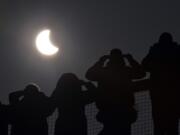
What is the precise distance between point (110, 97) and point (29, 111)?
0.85m

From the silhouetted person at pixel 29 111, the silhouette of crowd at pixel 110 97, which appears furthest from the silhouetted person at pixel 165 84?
the silhouetted person at pixel 29 111

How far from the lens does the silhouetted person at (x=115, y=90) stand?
5832 mm

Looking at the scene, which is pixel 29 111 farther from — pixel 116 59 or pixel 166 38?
pixel 166 38

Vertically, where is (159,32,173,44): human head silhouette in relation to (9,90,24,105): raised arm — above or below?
above

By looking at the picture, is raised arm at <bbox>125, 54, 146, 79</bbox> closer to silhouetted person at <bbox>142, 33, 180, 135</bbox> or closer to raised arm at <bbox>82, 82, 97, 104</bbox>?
silhouetted person at <bbox>142, 33, 180, 135</bbox>

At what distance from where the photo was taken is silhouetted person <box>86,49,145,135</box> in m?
5.83

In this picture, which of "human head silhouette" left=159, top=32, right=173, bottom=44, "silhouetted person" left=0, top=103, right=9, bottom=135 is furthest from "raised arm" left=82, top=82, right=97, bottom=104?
"silhouetted person" left=0, top=103, right=9, bottom=135

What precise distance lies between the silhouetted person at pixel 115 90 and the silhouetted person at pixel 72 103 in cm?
16

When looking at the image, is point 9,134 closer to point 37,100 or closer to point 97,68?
point 37,100

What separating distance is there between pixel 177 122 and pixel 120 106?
53 centimetres

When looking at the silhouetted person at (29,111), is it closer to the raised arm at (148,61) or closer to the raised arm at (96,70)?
the raised arm at (96,70)

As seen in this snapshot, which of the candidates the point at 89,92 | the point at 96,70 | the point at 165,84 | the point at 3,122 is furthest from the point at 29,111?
the point at 165,84

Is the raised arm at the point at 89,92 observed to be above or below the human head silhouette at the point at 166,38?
below

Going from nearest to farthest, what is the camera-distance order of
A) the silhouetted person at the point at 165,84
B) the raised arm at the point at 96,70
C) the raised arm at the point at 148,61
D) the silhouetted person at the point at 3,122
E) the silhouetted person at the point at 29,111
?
the silhouetted person at the point at 165,84
the raised arm at the point at 148,61
the raised arm at the point at 96,70
the silhouetted person at the point at 29,111
the silhouetted person at the point at 3,122
